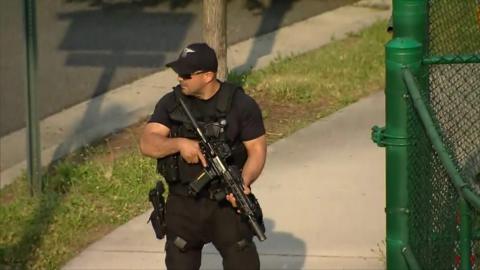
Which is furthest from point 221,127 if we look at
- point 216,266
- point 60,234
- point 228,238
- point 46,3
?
point 46,3

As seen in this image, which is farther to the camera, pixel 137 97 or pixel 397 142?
pixel 137 97

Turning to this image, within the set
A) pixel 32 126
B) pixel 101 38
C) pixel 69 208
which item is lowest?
pixel 101 38

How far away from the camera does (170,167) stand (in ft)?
18.2

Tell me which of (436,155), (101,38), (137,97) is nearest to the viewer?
(436,155)

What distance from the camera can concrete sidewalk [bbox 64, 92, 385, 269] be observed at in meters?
7.10

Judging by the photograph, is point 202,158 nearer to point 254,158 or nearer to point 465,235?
point 254,158

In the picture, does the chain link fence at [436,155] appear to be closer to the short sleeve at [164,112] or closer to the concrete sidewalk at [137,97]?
the short sleeve at [164,112]

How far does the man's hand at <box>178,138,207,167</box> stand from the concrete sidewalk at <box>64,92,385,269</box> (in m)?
1.66

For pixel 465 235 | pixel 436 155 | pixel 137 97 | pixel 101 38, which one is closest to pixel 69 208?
pixel 137 97

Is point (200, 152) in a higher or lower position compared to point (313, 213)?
higher

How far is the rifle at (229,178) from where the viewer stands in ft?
17.7

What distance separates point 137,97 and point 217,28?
1287 millimetres

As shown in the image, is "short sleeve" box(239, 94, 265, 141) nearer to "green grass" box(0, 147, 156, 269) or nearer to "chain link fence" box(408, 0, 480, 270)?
"chain link fence" box(408, 0, 480, 270)

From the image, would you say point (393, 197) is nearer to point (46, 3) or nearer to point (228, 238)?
point (228, 238)
